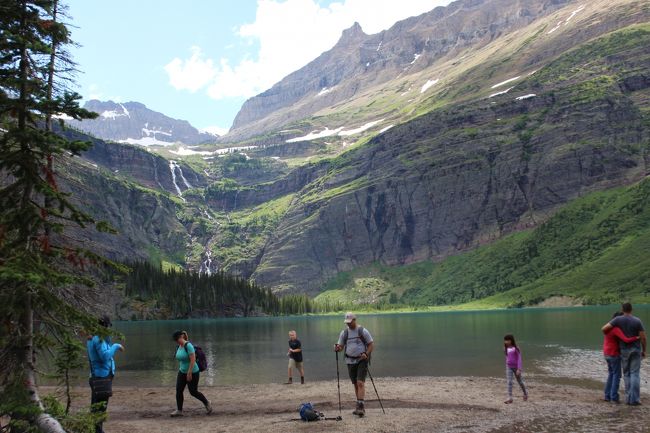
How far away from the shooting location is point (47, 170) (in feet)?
49.3

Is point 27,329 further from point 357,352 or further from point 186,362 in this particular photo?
point 357,352

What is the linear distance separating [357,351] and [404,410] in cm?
478

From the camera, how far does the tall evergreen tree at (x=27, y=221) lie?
13.0m

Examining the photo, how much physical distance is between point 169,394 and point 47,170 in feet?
82.0

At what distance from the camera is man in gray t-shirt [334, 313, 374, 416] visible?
22.1 meters

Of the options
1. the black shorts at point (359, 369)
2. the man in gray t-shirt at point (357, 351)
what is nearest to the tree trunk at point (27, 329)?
the man in gray t-shirt at point (357, 351)

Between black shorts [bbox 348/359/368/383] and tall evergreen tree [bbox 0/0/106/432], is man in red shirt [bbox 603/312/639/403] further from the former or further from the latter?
tall evergreen tree [bbox 0/0/106/432]

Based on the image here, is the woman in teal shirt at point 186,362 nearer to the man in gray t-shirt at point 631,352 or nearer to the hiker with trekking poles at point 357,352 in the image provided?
the hiker with trekking poles at point 357,352

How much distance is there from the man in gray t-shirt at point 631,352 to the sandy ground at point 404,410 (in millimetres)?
726

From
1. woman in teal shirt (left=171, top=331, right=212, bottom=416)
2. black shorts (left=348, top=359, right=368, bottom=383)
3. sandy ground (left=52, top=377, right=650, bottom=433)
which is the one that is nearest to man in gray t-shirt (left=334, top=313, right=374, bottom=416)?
black shorts (left=348, top=359, right=368, bottom=383)

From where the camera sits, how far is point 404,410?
24.6 m

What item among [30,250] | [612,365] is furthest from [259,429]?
[612,365]

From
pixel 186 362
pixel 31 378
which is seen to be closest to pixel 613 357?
pixel 186 362

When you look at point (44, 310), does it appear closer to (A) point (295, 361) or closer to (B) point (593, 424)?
(B) point (593, 424)
